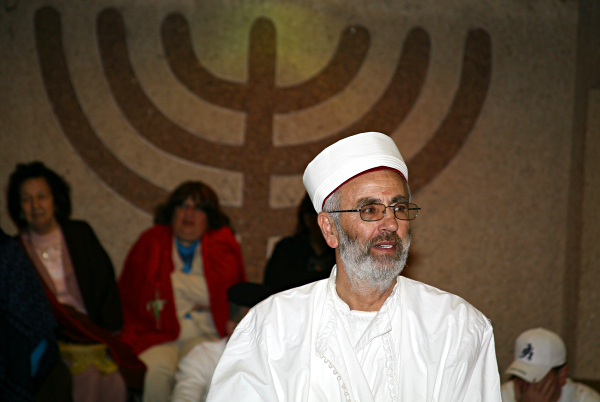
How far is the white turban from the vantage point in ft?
6.07

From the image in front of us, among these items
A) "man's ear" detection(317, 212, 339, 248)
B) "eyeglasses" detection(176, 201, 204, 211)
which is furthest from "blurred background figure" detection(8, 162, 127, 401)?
"man's ear" detection(317, 212, 339, 248)

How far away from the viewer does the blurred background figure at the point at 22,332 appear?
2.39 meters

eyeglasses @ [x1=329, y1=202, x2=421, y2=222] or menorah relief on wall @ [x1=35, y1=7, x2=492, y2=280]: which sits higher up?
menorah relief on wall @ [x1=35, y1=7, x2=492, y2=280]

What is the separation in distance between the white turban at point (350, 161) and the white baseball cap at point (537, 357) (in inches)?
53.6

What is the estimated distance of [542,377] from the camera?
8.83ft

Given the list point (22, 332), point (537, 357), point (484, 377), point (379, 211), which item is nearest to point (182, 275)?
point (22, 332)

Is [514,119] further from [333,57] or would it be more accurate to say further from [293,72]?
[293,72]

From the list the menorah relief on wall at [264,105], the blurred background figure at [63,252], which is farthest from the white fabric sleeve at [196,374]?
the menorah relief on wall at [264,105]

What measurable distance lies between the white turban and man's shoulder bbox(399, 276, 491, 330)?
1.28 ft

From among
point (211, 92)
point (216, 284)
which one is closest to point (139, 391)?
point (216, 284)

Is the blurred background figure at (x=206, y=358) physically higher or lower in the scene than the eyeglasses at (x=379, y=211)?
lower

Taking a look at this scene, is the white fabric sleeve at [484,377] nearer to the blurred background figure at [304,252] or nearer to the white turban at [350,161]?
the white turban at [350,161]

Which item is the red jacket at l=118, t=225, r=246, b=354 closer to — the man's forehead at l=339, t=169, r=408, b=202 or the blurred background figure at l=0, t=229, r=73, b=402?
the blurred background figure at l=0, t=229, r=73, b=402

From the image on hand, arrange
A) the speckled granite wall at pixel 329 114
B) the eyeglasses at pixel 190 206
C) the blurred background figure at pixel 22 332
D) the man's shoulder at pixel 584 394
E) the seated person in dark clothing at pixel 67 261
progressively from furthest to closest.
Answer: the speckled granite wall at pixel 329 114, the eyeglasses at pixel 190 206, the seated person in dark clothing at pixel 67 261, the man's shoulder at pixel 584 394, the blurred background figure at pixel 22 332
